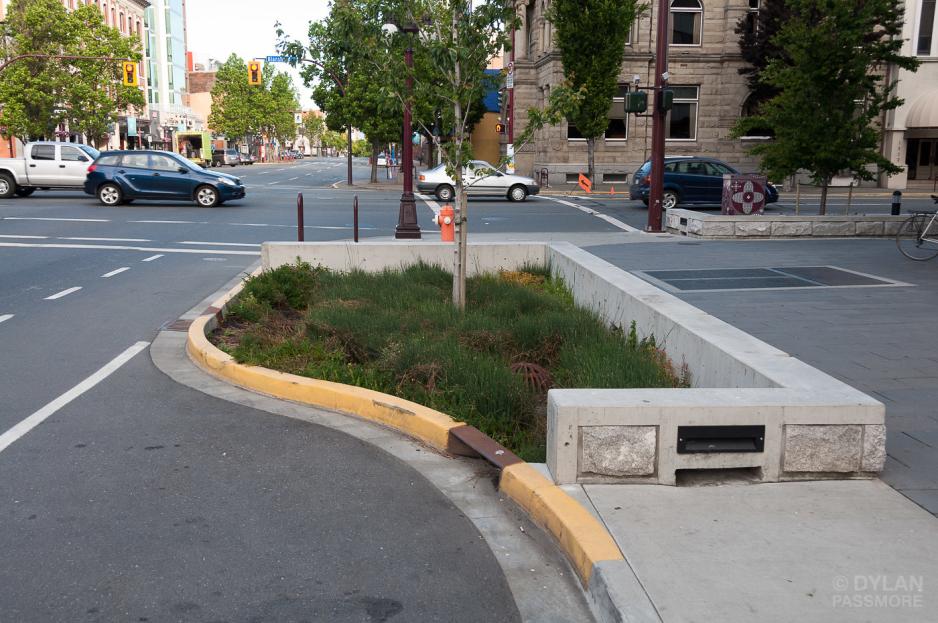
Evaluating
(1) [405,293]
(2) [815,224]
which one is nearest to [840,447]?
(1) [405,293]

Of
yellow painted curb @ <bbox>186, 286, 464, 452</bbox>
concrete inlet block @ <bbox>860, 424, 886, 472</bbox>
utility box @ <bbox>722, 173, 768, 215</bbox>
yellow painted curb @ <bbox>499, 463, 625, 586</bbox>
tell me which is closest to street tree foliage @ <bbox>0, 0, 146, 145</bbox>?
utility box @ <bbox>722, 173, 768, 215</bbox>

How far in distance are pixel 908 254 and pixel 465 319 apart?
29.8ft

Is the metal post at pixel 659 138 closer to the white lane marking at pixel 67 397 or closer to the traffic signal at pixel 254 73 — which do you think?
the white lane marking at pixel 67 397

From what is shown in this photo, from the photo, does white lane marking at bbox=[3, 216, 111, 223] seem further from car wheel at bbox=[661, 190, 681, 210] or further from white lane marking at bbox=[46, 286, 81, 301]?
car wheel at bbox=[661, 190, 681, 210]

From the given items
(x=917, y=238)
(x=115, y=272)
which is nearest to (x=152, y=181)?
(x=115, y=272)

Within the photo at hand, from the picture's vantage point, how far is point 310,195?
34.8 meters

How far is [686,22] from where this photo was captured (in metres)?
40.3

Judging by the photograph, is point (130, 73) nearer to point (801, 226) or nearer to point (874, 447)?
point (801, 226)

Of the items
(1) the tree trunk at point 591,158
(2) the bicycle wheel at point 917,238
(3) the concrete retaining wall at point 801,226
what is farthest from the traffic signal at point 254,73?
(2) the bicycle wheel at point 917,238

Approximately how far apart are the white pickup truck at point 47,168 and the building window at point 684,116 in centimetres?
2475

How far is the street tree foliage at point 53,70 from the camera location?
4941cm

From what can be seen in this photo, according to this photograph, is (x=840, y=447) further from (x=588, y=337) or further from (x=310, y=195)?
(x=310, y=195)

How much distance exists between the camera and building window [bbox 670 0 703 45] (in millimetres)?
40000

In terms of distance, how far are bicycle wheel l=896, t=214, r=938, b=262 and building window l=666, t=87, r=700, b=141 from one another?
1031 inches
